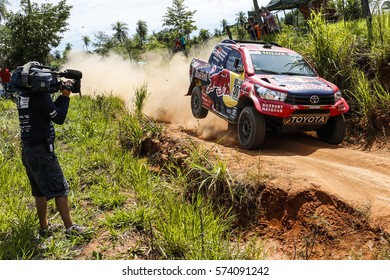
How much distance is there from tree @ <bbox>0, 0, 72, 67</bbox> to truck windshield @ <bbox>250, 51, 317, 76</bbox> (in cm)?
1900

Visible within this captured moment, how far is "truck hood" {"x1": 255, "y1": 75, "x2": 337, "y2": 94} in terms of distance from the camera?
6.48m

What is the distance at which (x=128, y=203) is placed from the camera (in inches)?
194

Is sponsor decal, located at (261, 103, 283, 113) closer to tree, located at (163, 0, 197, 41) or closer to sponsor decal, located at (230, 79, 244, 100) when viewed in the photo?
sponsor decal, located at (230, 79, 244, 100)

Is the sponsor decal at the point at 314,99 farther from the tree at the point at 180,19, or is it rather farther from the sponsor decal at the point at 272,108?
the tree at the point at 180,19

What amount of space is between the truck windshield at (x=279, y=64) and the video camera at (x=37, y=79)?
4175 millimetres

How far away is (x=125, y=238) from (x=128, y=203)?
0.96 m

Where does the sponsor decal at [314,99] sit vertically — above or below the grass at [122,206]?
above

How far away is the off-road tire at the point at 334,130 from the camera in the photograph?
278 inches

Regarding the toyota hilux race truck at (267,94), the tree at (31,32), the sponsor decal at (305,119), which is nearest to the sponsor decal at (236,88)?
the toyota hilux race truck at (267,94)

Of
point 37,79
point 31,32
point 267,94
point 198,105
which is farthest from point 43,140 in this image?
point 31,32

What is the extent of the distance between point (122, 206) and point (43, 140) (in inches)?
55.4

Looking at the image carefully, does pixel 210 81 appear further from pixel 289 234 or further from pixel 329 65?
pixel 289 234

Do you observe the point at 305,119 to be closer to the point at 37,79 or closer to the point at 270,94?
the point at 270,94

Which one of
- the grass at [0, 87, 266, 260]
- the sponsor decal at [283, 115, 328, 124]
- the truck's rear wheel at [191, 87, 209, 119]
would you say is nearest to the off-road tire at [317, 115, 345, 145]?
the sponsor decal at [283, 115, 328, 124]
